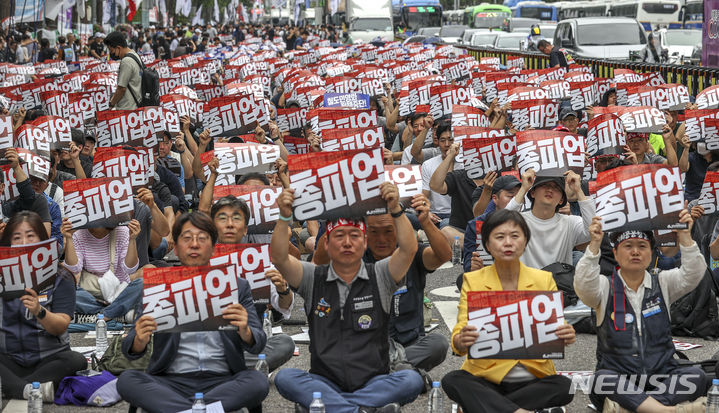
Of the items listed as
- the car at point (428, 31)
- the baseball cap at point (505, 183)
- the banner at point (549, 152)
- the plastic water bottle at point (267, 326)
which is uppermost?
the banner at point (549, 152)

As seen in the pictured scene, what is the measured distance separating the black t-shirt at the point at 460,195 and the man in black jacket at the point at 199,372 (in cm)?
494

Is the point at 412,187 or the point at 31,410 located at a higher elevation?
the point at 412,187

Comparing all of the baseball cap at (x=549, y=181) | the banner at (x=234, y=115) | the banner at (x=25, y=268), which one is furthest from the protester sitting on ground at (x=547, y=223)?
the banner at (x=234, y=115)

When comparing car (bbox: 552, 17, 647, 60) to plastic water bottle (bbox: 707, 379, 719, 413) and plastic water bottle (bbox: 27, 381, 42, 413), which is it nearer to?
plastic water bottle (bbox: 707, 379, 719, 413)

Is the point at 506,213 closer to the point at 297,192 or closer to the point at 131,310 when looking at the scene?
the point at 297,192

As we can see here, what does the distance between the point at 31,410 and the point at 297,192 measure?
2.02m

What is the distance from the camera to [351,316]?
6.36m

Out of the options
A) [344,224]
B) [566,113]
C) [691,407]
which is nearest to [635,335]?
[691,407]

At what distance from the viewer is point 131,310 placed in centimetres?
926

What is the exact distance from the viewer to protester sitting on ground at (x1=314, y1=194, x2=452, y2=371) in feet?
23.4

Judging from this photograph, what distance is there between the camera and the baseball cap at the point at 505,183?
9177mm

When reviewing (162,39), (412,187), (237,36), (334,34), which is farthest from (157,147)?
(237,36)

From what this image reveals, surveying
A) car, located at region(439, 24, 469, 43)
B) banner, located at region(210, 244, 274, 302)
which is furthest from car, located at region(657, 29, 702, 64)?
banner, located at region(210, 244, 274, 302)

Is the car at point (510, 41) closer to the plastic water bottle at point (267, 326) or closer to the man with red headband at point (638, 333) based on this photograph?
the plastic water bottle at point (267, 326)
